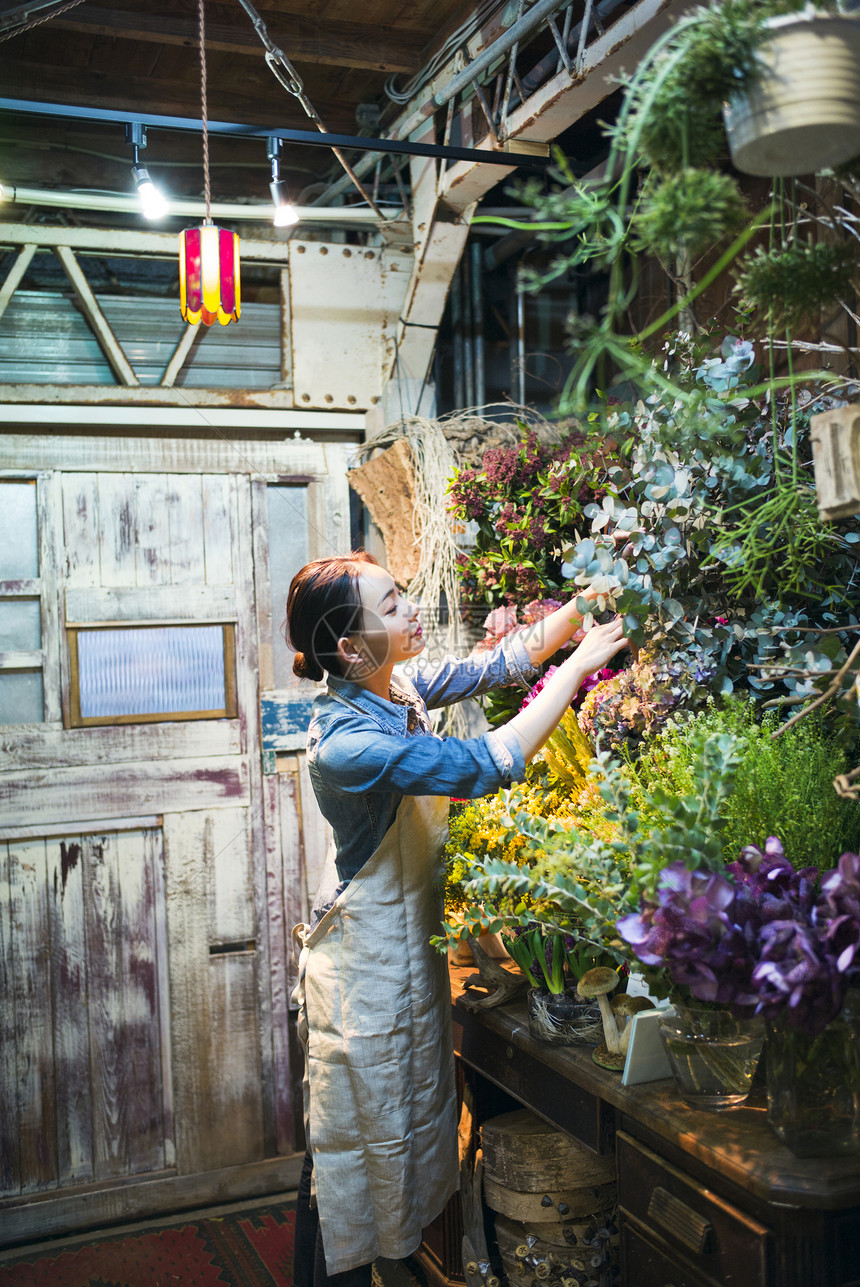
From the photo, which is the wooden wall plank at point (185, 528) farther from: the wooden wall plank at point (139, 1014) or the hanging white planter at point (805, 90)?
the hanging white planter at point (805, 90)

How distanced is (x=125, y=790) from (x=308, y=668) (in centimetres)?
139


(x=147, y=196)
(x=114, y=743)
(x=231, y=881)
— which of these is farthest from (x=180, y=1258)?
(x=147, y=196)

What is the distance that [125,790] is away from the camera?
3.04m

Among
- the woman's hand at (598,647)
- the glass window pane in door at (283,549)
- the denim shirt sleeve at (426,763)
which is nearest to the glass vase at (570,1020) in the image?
the denim shirt sleeve at (426,763)

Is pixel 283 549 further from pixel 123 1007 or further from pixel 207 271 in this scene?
pixel 123 1007

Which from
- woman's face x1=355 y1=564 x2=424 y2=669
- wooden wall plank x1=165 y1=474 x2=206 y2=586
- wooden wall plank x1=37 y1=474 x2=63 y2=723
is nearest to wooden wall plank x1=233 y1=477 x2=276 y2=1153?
wooden wall plank x1=165 y1=474 x2=206 y2=586

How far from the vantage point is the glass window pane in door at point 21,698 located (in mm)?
2980

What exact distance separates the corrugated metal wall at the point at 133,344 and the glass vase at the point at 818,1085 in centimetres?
261

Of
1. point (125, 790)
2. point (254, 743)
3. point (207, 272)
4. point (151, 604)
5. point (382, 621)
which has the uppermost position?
point (207, 272)

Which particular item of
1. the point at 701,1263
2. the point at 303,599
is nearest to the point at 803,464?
the point at 303,599

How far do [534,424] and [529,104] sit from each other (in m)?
0.80

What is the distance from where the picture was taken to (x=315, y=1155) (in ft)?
6.01

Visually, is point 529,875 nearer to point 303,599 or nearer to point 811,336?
point 303,599

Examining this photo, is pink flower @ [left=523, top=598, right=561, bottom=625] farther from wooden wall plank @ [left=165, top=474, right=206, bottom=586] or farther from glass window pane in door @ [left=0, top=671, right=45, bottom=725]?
glass window pane in door @ [left=0, top=671, right=45, bottom=725]
